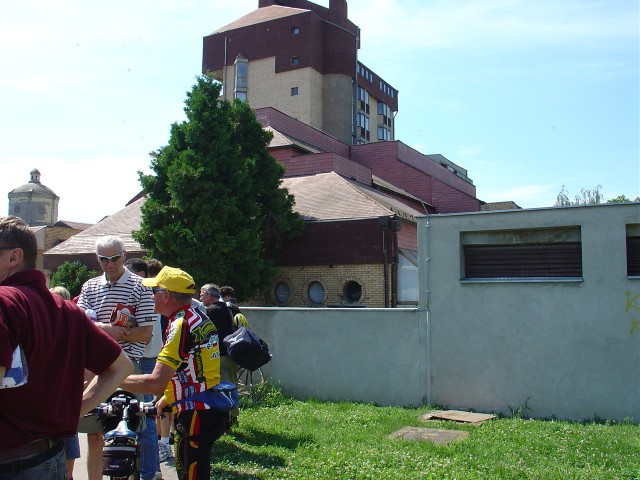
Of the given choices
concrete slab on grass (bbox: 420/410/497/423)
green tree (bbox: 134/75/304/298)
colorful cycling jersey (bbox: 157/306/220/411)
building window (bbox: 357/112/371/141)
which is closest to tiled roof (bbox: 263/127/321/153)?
green tree (bbox: 134/75/304/298)

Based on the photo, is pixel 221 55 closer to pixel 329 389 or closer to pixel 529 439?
pixel 329 389

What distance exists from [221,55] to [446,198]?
73.7 feet

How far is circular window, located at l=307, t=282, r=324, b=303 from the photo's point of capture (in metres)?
22.4

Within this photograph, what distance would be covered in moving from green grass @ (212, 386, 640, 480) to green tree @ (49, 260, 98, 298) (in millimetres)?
18529

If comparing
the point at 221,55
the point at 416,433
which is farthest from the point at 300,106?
Answer: the point at 416,433

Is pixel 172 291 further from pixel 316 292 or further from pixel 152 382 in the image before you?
pixel 316 292

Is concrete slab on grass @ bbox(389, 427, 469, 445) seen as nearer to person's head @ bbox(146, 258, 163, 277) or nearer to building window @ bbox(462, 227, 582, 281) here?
building window @ bbox(462, 227, 582, 281)

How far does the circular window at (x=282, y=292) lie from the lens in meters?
23.1

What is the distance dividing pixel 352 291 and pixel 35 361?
779 inches

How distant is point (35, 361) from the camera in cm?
241

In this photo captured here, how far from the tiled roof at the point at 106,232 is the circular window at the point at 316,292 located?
8.05 m

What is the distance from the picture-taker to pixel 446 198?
3388 cm

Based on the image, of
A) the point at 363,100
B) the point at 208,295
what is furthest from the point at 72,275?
the point at 363,100

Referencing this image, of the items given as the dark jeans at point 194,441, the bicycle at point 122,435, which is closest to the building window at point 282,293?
the dark jeans at point 194,441
